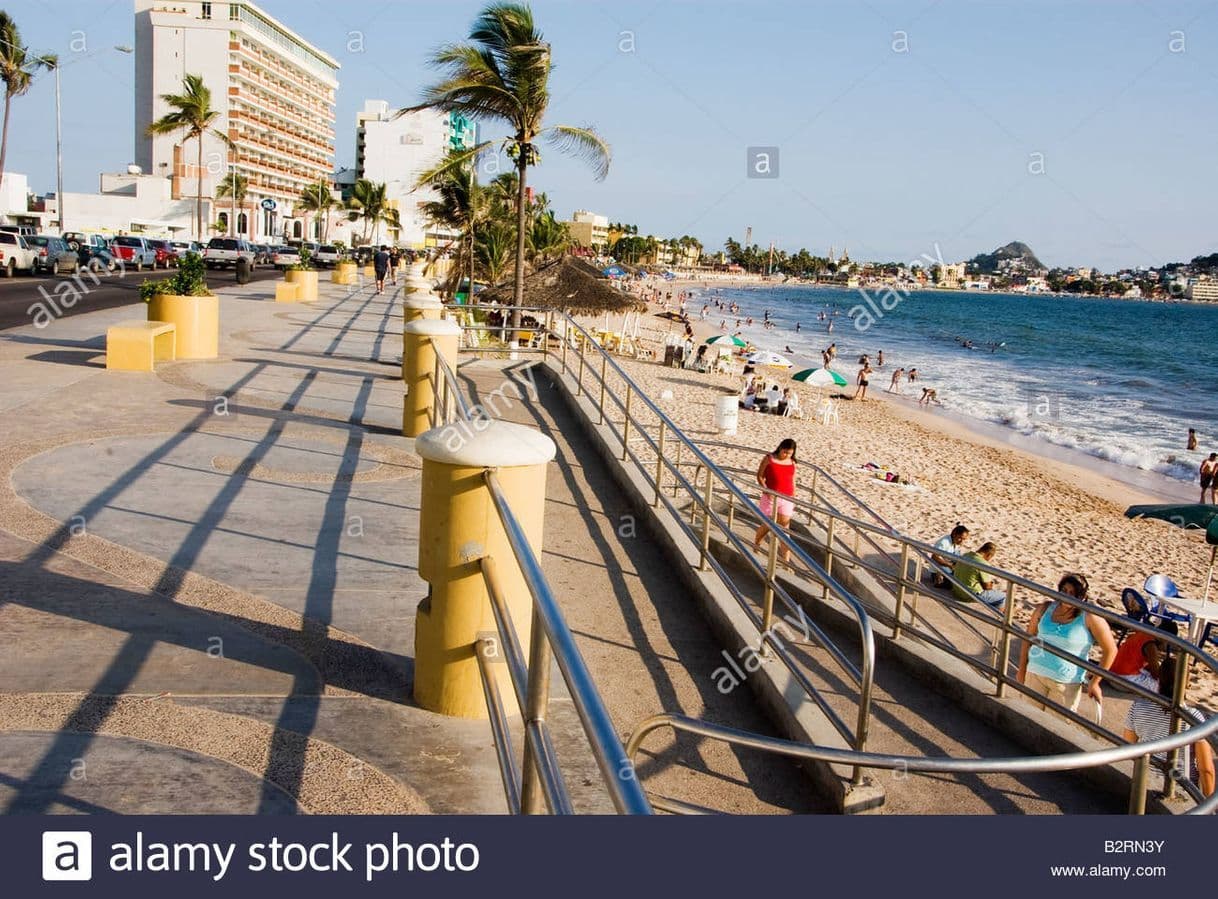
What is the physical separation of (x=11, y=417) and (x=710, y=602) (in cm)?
674

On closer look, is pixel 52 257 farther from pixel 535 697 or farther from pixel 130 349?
pixel 535 697

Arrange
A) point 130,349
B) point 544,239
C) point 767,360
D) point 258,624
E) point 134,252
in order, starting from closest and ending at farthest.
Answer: point 258,624
point 130,349
point 767,360
point 134,252
point 544,239

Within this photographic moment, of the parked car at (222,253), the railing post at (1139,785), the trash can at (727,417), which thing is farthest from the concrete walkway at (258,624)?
the parked car at (222,253)

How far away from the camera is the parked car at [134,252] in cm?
4631

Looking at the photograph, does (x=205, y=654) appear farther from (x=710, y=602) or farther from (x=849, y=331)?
(x=849, y=331)

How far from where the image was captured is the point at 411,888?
248 cm

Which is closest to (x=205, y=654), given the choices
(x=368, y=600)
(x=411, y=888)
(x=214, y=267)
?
(x=368, y=600)

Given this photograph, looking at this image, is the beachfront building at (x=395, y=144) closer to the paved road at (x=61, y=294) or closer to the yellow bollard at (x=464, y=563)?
the paved road at (x=61, y=294)

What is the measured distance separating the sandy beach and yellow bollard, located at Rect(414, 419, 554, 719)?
9981 mm

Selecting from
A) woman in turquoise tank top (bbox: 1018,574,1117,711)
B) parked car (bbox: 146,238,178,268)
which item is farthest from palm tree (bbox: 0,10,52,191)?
woman in turquoise tank top (bbox: 1018,574,1117,711)

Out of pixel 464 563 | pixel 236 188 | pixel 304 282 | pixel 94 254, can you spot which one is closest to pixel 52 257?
pixel 94 254

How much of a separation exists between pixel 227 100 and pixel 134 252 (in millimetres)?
50678

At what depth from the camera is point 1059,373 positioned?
65.2 metres

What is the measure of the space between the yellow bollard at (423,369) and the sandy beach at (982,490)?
532 centimetres
